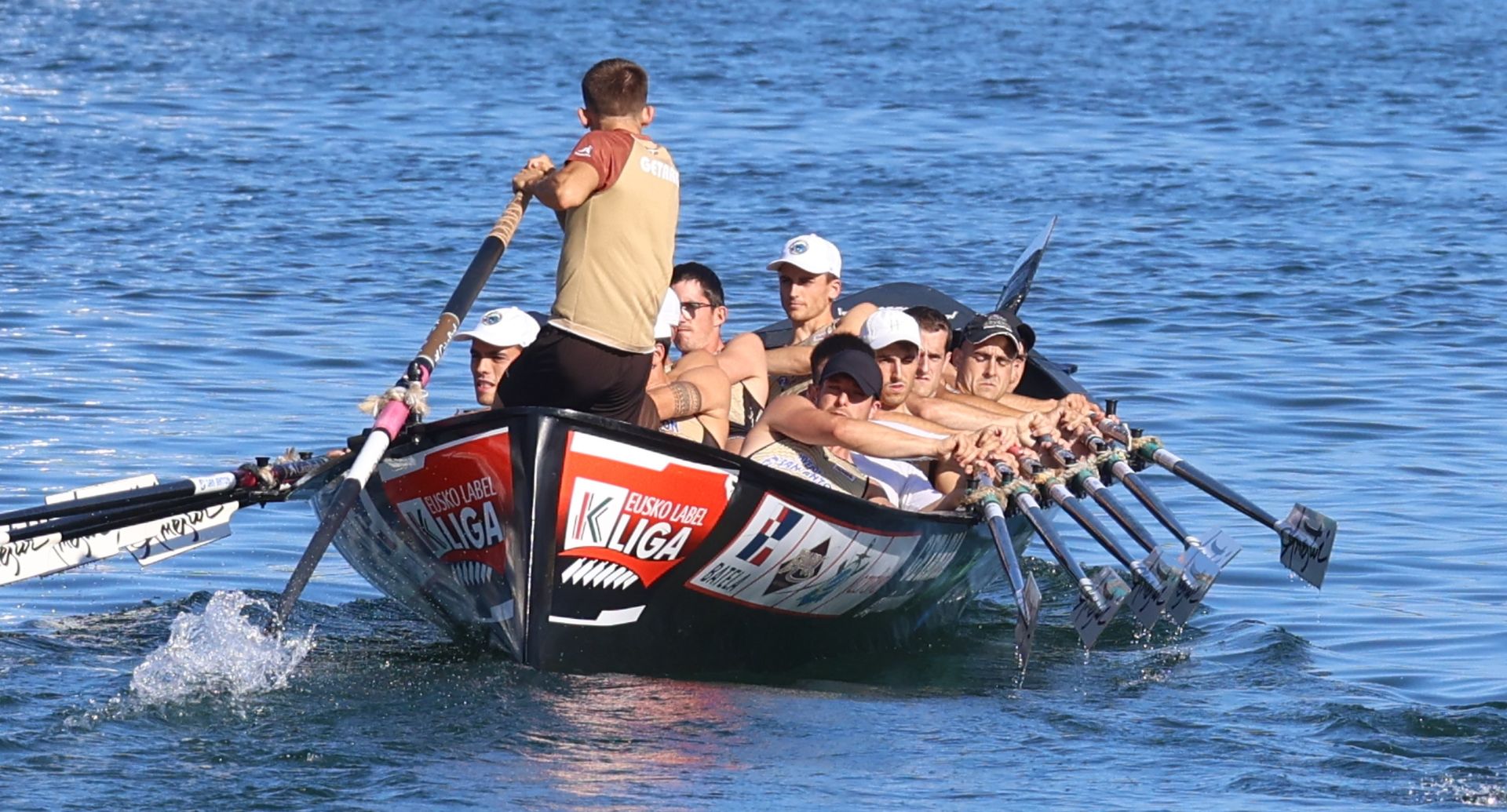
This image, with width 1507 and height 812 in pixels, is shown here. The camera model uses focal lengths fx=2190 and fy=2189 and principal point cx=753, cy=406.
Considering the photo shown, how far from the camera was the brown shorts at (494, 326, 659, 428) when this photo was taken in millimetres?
7434

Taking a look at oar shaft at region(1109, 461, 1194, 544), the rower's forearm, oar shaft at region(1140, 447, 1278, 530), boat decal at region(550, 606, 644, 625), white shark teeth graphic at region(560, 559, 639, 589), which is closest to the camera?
white shark teeth graphic at region(560, 559, 639, 589)

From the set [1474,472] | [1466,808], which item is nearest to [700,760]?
[1466,808]

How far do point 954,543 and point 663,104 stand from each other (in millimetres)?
17588

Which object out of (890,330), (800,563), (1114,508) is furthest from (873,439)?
(1114,508)

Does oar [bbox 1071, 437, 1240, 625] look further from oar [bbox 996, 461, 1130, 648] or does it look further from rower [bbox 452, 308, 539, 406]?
rower [bbox 452, 308, 539, 406]

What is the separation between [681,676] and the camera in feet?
25.7

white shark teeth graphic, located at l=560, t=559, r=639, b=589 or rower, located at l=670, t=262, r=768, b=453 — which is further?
rower, located at l=670, t=262, r=768, b=453

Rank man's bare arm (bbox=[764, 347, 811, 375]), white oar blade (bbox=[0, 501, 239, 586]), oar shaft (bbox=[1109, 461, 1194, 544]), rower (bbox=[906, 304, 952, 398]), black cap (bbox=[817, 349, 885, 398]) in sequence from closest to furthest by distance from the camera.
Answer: white oar blade (bbox=[0, 501, 239, 586]), black cap (bbox=[817, 349, 885, 398]), oar shaft (bbox=[1109, 461, 1194, 544]), rower (bbox=[906, 304, 952, 398]), man's bare arm (bbox=[764, 347, 811, 375])

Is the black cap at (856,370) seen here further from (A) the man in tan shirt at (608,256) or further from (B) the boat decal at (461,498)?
(B) the boat decal at (461,498)

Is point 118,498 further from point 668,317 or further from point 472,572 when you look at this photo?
point 668,317

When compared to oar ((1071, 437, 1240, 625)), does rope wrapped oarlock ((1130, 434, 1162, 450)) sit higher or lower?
higher

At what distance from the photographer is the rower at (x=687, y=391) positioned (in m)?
8.51

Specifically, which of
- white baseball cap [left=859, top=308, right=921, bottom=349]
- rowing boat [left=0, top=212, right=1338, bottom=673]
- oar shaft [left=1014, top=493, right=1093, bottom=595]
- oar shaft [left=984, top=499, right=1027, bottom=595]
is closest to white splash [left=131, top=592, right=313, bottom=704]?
rowing boat [left=0, top=212, right=1338, bottom=673]

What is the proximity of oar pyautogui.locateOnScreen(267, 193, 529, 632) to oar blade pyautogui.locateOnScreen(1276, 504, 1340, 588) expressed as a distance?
3.35 m
